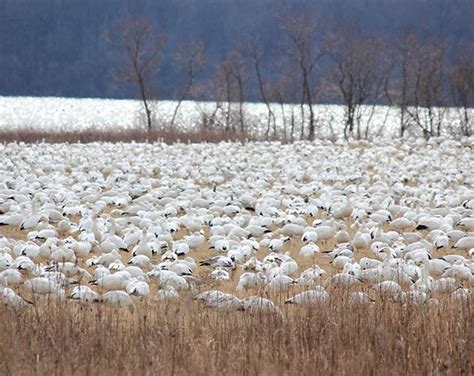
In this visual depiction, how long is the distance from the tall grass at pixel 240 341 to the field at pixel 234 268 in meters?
0.02

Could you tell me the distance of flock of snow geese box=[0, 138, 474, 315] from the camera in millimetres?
9148

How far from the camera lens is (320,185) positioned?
732 inches

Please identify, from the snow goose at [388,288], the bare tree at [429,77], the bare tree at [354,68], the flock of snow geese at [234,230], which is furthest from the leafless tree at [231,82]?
the snow goose at [388,288]

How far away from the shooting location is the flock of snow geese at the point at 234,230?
915cm

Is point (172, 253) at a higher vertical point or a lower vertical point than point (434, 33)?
lower

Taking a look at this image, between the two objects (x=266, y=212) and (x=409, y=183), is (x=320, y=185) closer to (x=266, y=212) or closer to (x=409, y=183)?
(x=409, y=183)

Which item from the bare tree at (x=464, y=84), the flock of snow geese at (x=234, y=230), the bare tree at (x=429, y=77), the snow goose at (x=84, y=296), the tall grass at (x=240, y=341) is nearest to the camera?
the tall grass at (x=240, y=341)

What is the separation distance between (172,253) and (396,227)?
436cm

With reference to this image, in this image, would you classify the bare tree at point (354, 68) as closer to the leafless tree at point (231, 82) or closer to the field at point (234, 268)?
the leafless tree at point (231, 82)

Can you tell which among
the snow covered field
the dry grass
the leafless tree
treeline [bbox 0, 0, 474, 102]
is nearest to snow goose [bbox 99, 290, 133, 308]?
the dry grass

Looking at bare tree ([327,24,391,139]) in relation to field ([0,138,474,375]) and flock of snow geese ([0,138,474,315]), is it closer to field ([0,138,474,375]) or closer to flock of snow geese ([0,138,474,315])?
flock of snow geese ([0,138,474,315])

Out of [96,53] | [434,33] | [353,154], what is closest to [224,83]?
[353,154]

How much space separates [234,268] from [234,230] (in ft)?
6.59

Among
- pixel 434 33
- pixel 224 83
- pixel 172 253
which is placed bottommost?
pixel 172 253
